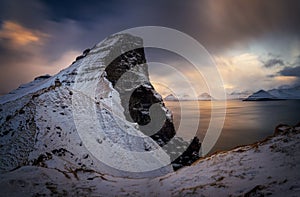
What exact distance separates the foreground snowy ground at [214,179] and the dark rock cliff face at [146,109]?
30894 mm

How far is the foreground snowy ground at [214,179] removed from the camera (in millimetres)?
5633

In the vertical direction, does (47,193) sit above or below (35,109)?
below

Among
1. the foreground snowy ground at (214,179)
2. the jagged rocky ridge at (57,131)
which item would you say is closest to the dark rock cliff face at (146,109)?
the jagged rocky ridge at (57,131)

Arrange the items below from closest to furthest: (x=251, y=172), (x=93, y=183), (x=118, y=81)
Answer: (x=251, y=172) < (x=93, y=183) < (x=118, y=81)

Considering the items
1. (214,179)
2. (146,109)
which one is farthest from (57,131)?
(146,109)

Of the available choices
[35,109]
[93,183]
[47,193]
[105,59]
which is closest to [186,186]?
[93,183]

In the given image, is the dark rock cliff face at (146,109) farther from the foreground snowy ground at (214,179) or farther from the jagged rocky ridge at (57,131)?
the foreground snowy ground at (214,179)

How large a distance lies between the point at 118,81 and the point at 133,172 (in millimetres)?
29210

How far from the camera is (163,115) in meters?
45.8

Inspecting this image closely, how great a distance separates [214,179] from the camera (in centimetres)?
727

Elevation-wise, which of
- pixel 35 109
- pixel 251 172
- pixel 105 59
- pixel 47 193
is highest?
pixel 105 59

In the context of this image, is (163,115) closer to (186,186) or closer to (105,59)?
(105,59)

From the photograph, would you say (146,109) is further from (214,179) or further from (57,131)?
(214,179)

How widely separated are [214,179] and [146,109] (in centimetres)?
3634
